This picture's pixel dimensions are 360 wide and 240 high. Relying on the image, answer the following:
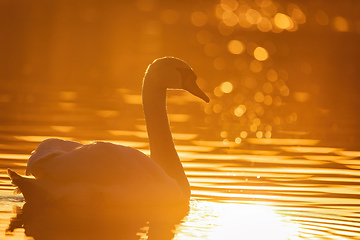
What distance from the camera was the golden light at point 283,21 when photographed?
66.2 m

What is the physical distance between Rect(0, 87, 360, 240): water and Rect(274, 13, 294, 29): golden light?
38616mm

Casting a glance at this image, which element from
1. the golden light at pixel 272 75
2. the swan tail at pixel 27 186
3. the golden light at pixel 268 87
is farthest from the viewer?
the golden light at pixel 272 75

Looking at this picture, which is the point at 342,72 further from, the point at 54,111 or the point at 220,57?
the point at 54,111

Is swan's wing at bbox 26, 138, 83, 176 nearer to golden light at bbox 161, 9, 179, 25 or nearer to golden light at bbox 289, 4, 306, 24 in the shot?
golden light at bbox 161, 9, 179, 25

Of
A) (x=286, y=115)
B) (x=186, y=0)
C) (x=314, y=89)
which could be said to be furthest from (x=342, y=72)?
(x=186, y=0)

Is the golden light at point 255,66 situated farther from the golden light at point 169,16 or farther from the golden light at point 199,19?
the golden light at point 199,19

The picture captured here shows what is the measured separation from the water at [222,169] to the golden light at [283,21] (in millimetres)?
38616

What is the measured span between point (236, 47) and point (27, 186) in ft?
139

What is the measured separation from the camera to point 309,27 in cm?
6347

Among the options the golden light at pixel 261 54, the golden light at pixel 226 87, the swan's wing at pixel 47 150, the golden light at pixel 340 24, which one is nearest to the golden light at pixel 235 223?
the swan's wing at pixel 47 150

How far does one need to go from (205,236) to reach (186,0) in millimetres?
70468

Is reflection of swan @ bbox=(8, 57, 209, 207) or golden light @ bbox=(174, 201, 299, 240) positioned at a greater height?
reflection of swan @ bbox=(8, 57, 209, 207)

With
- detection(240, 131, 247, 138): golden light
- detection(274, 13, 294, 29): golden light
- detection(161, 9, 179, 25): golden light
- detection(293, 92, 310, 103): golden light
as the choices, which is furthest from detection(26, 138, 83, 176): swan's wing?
detection(161, 9, 179, 25): golden light

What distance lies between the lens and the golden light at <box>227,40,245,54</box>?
172 feet
